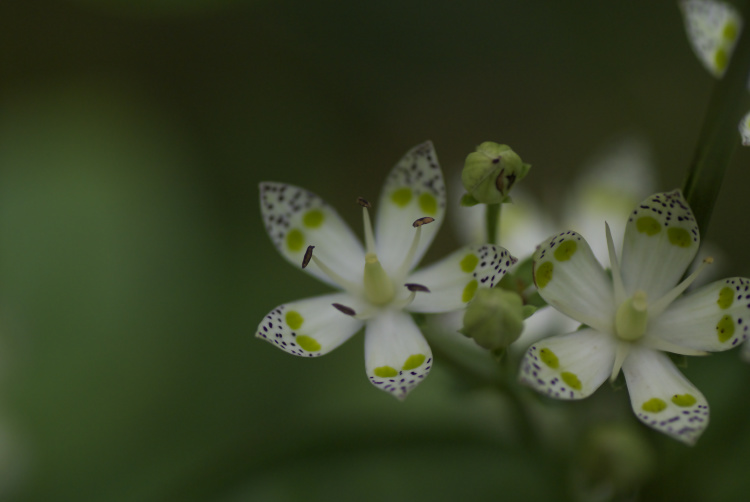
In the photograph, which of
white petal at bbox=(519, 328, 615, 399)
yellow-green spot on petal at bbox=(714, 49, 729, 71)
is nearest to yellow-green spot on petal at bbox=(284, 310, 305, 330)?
white petal at bbox=(519, 328, 615, 399)

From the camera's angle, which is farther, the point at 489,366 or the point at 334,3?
the point at 334,3

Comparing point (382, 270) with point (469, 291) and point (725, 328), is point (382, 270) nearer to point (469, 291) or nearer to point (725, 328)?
point (469, 291)

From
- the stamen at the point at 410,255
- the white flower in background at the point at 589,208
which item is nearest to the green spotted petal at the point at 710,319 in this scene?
the stamen at the point at 410,255

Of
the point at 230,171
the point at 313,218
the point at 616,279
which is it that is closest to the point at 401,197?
the point at 313,218

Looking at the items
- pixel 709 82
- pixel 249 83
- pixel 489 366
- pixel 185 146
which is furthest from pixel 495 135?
pixel 489 366

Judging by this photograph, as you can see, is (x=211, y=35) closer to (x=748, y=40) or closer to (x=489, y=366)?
(x=489, y=366)

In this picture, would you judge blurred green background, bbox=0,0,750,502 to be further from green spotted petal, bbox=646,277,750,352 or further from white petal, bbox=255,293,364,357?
green spotted petal, bbox=646,277,750,352
